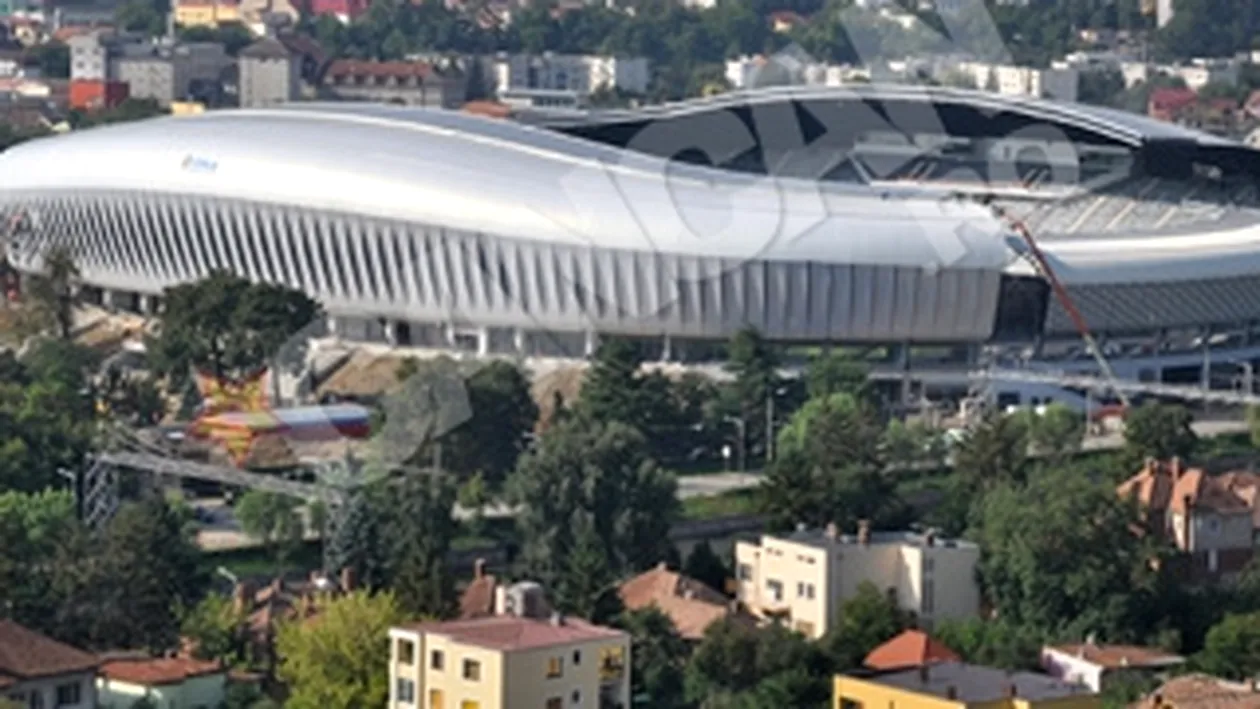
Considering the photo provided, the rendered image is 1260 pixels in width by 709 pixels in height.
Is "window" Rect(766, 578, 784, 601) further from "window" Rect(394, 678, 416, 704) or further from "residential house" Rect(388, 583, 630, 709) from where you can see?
"window" Rect(394, 678, 416, 704)

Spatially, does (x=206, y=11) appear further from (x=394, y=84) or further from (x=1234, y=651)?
(x=1234, y=651)

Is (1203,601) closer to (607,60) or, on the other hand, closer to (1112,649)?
(1112,649)

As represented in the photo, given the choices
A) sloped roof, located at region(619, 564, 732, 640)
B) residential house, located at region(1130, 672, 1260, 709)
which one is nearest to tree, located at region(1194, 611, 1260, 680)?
residential house, located at region(1130, 672, 1260, 709)

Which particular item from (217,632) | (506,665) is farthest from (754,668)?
(217,632)

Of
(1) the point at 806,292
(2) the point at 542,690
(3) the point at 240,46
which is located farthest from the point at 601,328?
→ (3) the point at 240,46

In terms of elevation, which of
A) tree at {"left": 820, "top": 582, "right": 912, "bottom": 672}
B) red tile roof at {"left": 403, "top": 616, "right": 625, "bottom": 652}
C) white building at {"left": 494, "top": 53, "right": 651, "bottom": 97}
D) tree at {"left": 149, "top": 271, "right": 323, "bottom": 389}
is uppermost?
red tile roof at {"left": 403, "top": 616, "right": 625, "bottom": 652}

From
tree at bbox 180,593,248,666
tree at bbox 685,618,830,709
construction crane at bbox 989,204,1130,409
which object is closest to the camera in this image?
tree at bbox 685,618,830,709

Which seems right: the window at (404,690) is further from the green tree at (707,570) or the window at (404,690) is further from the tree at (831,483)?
the tree at (831,483)

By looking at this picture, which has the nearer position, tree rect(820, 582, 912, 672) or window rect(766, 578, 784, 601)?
tree rect(820, 582, 912, 672)
